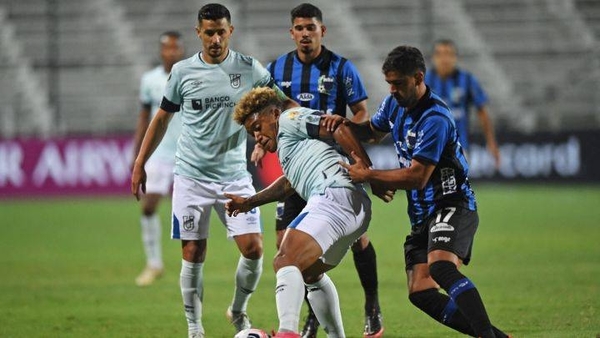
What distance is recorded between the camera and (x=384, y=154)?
22.0 metres

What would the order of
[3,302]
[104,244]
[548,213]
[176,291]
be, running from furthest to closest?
1. [548,213]
2. [104,244]
3. [176,291]
4. [3,302]

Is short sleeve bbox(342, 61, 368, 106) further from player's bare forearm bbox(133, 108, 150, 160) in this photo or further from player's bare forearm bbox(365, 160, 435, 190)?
player's bare forearm bbox(133, 108, 150, 160)

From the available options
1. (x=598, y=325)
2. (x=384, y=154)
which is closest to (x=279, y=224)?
(x=598, y=325)

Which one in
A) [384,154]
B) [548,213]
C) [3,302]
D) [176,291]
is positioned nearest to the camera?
[3,302]

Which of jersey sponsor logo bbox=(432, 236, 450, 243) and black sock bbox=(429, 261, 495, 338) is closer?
black sock bbox=(429, 261, 495, 338)

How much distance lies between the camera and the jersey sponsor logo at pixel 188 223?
8.21 meters

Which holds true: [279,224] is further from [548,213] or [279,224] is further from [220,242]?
[548,213]

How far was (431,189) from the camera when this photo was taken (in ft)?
22.8

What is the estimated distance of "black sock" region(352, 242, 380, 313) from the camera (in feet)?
27.4

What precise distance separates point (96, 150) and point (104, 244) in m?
7.48

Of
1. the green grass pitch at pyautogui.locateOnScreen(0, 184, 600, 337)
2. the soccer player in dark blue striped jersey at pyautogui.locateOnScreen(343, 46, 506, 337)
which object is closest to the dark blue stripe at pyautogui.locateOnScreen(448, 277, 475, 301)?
the soccer player in dark blue striped jersey at pyautogui.locateOnScreen(343, 46, 506, 337)

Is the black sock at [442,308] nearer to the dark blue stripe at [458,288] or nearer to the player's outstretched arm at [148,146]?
the dark blue stripe at [458,288]

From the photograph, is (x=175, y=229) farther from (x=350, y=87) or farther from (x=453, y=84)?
(x=453, y=84)

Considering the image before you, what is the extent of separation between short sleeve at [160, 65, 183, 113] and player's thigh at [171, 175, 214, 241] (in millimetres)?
563
